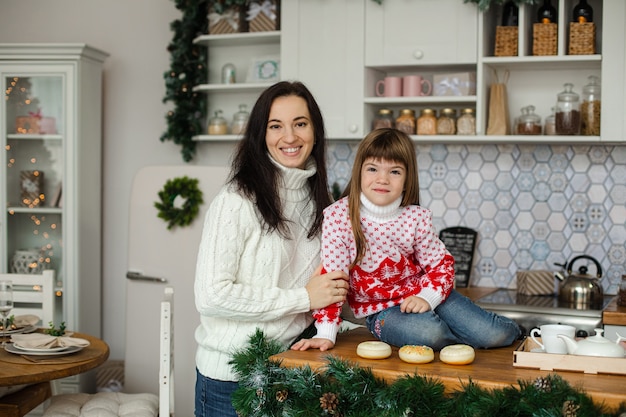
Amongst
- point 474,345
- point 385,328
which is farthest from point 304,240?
point 474,345

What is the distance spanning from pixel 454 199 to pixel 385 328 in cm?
228

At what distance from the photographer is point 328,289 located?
2.05 m

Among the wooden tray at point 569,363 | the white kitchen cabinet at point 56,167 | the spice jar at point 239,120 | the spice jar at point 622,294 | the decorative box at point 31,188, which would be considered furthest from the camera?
the decorative box at point 31,188

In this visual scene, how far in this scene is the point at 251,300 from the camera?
2115 millimetres

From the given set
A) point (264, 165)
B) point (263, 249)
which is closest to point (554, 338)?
point (263, 249)

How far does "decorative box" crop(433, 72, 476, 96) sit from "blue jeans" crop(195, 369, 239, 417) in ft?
7.06

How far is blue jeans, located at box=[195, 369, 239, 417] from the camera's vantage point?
223cm

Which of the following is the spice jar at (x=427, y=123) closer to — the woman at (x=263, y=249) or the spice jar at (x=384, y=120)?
the spice jar at (x=384, y=120)

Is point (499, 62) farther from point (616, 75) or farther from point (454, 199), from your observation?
point (454, 199)

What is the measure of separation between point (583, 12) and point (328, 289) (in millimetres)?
2323

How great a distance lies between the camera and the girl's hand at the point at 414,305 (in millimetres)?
2021

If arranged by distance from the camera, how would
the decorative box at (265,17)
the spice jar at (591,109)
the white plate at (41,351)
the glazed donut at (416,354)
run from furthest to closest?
1. the decorative box at (265,17)
2. the spice jar at (591,109)
3. the white plate at (41,351)
4. the glazed donut at (416,354)

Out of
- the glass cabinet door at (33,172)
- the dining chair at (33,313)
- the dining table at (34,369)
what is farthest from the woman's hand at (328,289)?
the glass cabinet door at (33,172)

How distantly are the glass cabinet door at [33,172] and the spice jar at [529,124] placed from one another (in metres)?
2.51
